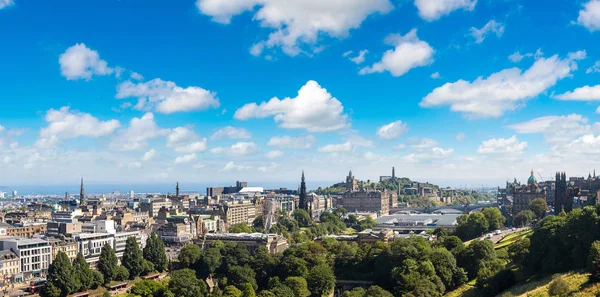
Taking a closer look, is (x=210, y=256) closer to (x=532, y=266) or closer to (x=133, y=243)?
(x=133, y=243)

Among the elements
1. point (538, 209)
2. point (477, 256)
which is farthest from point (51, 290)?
point (538, 209)

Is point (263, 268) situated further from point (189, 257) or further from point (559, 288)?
point (559, 288)

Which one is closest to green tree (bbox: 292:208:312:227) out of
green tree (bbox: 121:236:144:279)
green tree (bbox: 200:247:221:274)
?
green tree (bbox: 200:247:221:274)

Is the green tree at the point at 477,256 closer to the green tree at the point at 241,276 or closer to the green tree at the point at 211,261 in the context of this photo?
the green tree at the point at 241,276

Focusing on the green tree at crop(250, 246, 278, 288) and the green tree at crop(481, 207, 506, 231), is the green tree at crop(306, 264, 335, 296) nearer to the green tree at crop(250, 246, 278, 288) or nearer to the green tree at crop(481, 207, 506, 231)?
the green tree at crop(250, 246, 278, 288)

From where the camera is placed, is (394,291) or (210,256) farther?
(210,256)

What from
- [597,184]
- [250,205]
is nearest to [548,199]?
[597,184]

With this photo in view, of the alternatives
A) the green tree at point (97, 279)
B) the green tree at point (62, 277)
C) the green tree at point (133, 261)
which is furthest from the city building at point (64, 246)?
the green tree at point (62, 277)
